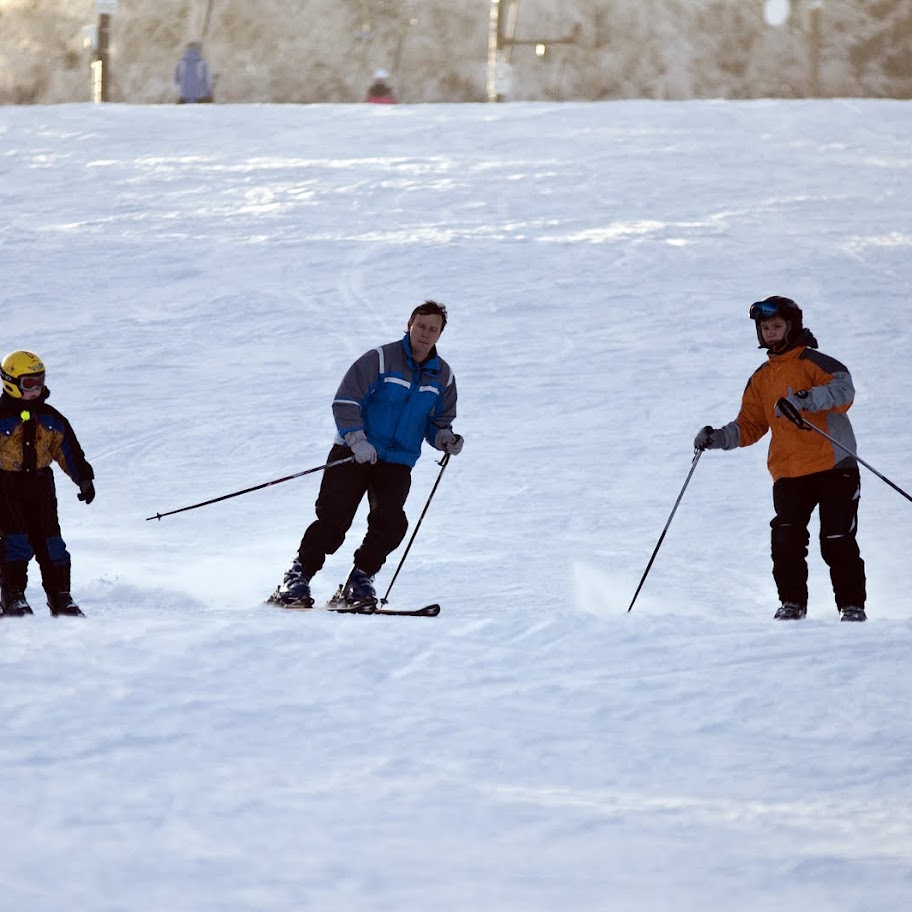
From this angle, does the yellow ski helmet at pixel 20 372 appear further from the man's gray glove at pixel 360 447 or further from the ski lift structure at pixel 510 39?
the ski lift structure at pixel 510 39

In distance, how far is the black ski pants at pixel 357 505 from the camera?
6.04 metres

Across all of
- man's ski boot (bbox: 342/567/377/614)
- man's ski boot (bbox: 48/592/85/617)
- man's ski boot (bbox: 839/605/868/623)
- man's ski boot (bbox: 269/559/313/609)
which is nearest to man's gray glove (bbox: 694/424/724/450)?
man's ski boot (bbox: 839/605/868/623)

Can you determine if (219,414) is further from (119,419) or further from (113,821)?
(113,821)

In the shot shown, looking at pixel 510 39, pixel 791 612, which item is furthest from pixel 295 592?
pixel 510 39

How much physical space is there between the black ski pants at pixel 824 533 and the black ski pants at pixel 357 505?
1.48 m

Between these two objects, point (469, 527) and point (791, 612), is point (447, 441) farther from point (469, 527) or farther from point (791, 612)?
point (469, 527)

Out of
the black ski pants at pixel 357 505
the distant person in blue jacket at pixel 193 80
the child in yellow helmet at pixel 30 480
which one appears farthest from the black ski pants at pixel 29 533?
the distant person in blue jacket at pixel 193 80

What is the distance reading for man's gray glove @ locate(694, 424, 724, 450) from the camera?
19.9 feet

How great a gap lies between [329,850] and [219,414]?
7.48 m

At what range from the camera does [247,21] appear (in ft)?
135

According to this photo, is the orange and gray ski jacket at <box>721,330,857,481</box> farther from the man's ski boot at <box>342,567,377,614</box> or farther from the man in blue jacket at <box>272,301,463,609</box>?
the man's ski boot at <box>342,567,377,614</box>

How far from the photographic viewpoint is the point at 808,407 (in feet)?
18.6

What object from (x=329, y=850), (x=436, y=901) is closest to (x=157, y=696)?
(x=329, y=850)

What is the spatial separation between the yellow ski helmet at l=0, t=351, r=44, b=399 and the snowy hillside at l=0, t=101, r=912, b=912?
2.87ft
